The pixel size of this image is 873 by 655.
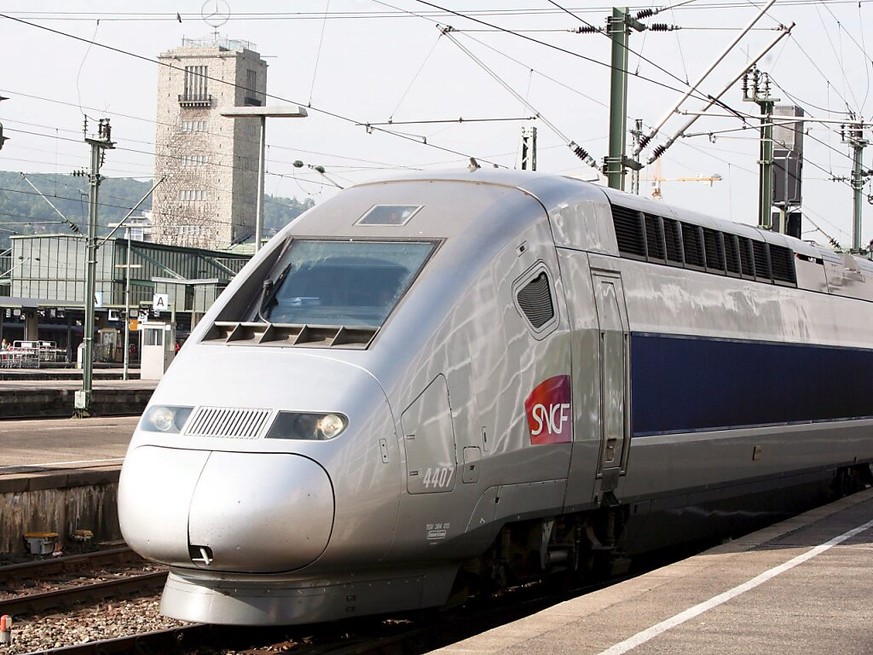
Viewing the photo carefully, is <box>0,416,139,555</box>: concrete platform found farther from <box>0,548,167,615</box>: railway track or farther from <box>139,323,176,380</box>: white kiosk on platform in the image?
<box>139,323,176,380</box>: white kiosk on platform

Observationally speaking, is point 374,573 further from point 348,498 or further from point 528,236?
point 528,236

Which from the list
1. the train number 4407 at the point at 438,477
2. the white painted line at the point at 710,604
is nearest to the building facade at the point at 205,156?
the white painted line at the point at 710,604

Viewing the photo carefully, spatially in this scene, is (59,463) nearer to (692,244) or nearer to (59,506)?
(59,506)

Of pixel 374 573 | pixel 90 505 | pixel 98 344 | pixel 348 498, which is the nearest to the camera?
pixel 348 498

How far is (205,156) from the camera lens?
171 metres

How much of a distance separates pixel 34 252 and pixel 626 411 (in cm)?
8877

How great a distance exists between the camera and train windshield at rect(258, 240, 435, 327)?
30.4 feet

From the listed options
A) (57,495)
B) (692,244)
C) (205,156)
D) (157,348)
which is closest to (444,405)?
(692,244)

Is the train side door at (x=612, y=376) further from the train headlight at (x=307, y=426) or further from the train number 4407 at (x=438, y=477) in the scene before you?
the train headlight at (x=307, y=426)

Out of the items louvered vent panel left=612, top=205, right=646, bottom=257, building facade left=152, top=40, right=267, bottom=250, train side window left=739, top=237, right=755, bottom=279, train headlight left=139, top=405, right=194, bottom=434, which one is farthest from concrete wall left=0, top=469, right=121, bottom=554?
building facade left=152, top=40, right=267, bottom=250

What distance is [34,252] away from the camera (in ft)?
309

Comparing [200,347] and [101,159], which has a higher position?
[101,159]

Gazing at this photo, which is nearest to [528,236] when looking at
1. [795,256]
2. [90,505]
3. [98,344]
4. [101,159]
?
[795,256]

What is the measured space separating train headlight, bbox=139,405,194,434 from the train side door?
3704 millimetres
